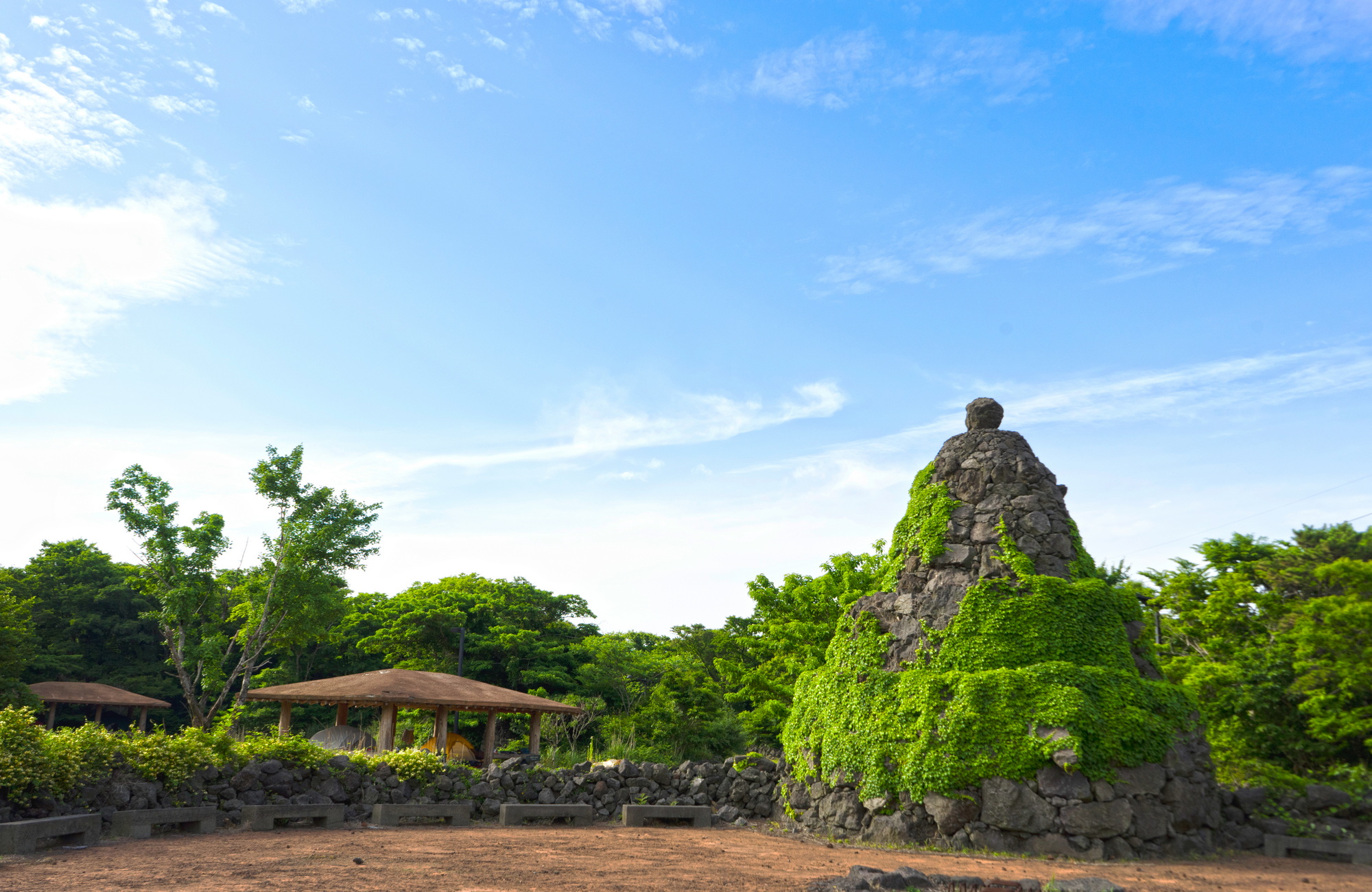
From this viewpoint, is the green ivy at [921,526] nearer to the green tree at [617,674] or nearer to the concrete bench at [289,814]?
the concrete bench at [289,814]

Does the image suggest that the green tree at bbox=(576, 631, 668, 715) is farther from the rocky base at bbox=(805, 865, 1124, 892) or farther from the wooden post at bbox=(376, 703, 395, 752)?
the rocky base at bbox=(805, 865, 1124, 892)

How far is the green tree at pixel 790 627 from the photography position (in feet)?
65.1

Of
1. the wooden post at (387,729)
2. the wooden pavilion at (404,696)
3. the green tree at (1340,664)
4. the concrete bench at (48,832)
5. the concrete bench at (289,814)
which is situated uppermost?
the green tree at (1340,664)

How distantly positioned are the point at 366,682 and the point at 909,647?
12.6 meters

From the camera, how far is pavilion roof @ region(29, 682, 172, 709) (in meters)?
29.2

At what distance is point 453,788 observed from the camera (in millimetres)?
13859

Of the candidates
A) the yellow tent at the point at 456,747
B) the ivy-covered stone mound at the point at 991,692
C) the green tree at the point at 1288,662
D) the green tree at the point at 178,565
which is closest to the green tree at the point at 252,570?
the green tree at the point at 178,565

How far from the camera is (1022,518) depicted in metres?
13.5

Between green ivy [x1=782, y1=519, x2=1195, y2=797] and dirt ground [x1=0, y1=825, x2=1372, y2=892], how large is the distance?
4.01ft

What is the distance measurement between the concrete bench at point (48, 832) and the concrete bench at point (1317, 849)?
1485 centimetres

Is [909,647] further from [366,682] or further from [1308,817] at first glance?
[366,682]

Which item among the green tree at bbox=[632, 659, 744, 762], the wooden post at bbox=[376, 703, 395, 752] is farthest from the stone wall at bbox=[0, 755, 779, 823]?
the green tree at bbox=[632, 659, 744, 762]

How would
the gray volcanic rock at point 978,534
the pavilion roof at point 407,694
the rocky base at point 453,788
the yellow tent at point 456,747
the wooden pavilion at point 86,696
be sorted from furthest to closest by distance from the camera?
the wooden pavilion at point 86,696
the yellow tent at point 456,747
the pavilion roof at point 407,694
the gray volcanic rock at point 978,534
the rocky base at point 453,788

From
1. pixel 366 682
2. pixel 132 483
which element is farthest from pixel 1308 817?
pixel 132 483
